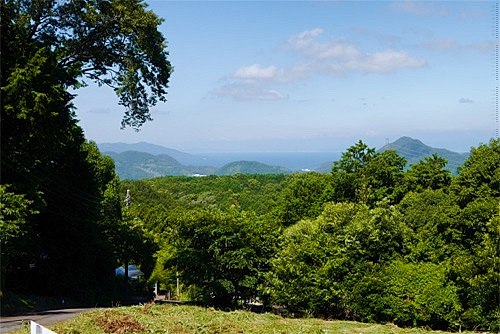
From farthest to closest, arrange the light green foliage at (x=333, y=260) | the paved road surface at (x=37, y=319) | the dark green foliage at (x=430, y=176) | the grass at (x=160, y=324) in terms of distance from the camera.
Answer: the dark green foliage at (x=430, y=176), the light green foliage at (x=333, y=260), the paved road surface at (x=37, y=319), the grass at (x=160, y=324)

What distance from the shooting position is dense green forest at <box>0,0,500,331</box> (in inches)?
596

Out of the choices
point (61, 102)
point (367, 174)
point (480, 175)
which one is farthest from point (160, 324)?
point (367, 174)

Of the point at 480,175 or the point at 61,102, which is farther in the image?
the point at 480,175

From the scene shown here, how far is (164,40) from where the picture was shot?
18.5 meters

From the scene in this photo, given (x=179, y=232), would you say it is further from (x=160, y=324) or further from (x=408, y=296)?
(x=160, y=324)

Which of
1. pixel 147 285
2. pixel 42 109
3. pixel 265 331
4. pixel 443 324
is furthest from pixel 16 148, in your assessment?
pixel 147 285

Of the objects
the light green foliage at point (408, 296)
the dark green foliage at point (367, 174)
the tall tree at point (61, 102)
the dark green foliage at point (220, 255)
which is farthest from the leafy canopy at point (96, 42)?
the dark green foliage at point (367, 174)

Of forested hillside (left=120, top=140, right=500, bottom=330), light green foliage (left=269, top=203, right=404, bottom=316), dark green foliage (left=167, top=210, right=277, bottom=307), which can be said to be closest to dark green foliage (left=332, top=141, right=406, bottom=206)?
forested hillside (left=120, top=140, right=500, bottom=330)

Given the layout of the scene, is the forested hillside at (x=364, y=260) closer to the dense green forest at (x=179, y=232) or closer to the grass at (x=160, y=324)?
the dense green forest at (x=179, y=232)

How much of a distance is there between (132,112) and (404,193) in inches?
867

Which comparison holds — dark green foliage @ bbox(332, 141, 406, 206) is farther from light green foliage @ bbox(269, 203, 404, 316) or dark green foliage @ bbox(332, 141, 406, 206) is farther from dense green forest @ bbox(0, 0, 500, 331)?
light green foliage @ bbox(269, 203, 404, 316)

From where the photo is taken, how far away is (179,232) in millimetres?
21031

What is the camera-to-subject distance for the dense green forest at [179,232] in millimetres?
15141

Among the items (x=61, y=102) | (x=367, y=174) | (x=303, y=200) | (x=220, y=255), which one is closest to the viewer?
(x=61, y=102)
